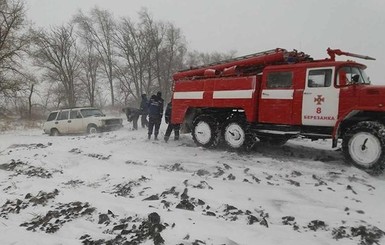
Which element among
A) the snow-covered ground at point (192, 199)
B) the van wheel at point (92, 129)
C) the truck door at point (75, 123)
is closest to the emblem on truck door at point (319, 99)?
the snow-covered ground at point (192, 199)

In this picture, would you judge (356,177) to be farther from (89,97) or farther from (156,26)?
(89,97)

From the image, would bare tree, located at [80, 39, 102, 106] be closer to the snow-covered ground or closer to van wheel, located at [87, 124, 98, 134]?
van wheel, located at [87, 124, 98, 134]

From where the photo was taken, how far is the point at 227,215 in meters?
5.62

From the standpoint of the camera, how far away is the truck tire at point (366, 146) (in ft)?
24.6

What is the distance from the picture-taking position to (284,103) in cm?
923

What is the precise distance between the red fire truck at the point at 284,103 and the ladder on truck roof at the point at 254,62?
1.1 inches

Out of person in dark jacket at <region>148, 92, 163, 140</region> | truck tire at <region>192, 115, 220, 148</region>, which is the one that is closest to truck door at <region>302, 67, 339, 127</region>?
truck tire at <region>192, 115, 220, 148</region>

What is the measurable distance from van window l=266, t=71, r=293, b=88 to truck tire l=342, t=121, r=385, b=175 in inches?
80.7

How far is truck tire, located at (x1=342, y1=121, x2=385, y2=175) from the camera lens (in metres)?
7.50

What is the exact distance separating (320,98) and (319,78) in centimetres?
53

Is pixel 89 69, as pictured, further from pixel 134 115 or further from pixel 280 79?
pixel 280 79

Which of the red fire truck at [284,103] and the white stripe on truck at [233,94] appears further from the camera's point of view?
the white stripe on truck at [233,94]

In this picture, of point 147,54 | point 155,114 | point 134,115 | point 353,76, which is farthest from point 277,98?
point 147,54

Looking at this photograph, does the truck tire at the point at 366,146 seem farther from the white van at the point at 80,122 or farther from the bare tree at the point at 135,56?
the bare tree at the point at 135,56
